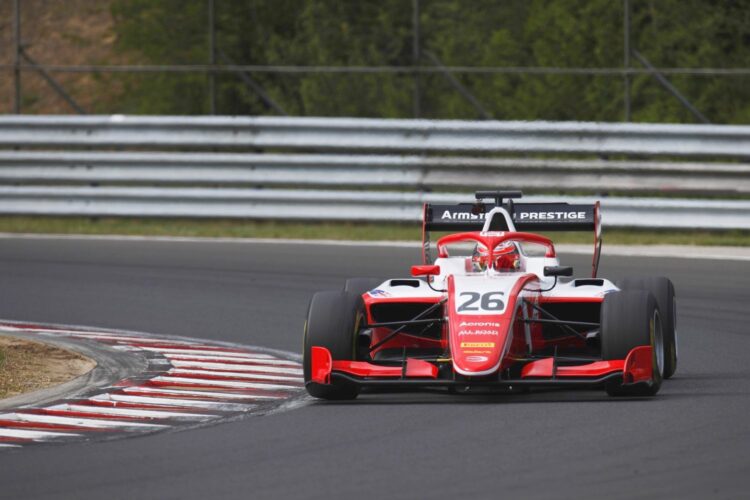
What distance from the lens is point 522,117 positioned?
22.4 metres

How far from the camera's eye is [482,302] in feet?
30.7

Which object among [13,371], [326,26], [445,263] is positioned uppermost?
[326,26]

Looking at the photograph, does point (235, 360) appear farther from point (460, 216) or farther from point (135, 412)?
point (135, 412)

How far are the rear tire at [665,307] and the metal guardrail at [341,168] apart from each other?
297 inches

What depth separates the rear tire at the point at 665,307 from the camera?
1032 centimetres

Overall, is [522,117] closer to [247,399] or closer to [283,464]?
[247,399]

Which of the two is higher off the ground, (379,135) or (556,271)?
(379,135)

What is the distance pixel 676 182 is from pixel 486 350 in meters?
9.70

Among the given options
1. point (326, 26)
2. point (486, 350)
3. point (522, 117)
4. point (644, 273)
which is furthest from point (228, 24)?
point (486, 350)

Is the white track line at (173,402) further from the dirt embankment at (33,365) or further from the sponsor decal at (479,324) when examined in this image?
the sponsor decal at (479,324)

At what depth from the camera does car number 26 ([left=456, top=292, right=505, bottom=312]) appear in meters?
9.33

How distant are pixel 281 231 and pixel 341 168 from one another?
1.35m

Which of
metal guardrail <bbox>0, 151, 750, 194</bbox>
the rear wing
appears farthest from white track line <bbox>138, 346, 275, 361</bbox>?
metal guardrail <bbox>0, 151, 750, 194</bbox>

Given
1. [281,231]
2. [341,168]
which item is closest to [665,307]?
[341,168]
